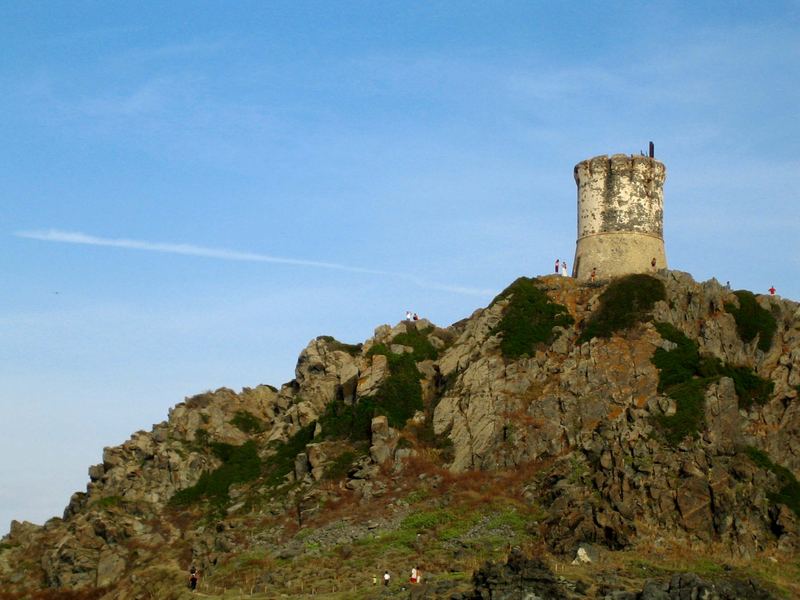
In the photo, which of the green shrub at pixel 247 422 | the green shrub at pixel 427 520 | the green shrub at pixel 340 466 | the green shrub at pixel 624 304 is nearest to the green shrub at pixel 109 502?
the green shrub at pixel 247 422

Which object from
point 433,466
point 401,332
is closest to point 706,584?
point 433,466

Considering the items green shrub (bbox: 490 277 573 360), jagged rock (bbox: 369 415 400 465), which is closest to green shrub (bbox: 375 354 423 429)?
jagged rock (bbox: 369 415 400 465)

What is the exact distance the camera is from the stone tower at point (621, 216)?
84250 mm

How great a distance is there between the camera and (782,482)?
6881cm

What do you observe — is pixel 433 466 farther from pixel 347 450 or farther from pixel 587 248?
pixel 587 248

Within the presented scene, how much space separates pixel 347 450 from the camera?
7519 cm

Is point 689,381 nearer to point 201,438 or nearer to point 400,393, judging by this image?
point 400,393

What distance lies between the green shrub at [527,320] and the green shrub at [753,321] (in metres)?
9.30

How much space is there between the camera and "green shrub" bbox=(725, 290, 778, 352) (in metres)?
78.0

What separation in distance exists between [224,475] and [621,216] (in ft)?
92.1

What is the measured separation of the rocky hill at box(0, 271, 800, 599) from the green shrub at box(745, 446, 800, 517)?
11 centimetres

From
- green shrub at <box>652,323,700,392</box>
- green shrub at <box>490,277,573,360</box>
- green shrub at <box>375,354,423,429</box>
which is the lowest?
green shrub at <box>375,354,423,429</box>

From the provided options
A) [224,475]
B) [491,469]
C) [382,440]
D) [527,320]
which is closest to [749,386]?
[527,320]

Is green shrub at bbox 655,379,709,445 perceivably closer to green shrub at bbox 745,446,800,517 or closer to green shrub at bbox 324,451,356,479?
green shrub at bbox 745,446,800,517
